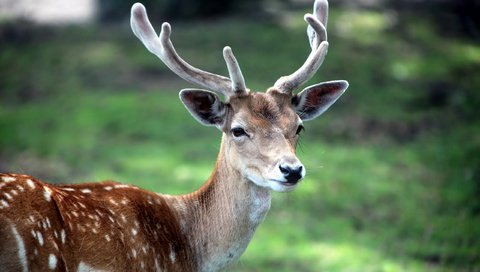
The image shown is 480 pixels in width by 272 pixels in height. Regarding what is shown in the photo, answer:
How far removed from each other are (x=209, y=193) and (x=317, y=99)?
1108 millimetres

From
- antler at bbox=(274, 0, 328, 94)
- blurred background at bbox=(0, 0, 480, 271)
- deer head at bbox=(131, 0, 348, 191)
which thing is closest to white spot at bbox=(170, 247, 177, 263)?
deer head at bbox=(131, 0, 348, 191)

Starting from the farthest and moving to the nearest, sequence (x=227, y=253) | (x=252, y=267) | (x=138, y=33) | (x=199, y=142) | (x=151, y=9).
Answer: (x=151, y=9) < (x=199, y=142) < (x=252, y=267) < (x=138, y=33) < (x=227, y=253)

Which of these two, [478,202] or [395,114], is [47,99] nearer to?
[395,114]

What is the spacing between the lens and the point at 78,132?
1159 cm

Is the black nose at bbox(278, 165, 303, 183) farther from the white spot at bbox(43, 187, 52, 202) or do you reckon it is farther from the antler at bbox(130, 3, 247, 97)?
the white spot at bbox(43, 187, 52, 202)

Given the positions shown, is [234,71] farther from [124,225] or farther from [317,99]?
[124,225]

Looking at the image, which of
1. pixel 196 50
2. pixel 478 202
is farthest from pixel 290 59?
pixel 478 202

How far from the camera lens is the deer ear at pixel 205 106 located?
575cm

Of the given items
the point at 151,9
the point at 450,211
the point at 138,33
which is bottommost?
the point at 450,211

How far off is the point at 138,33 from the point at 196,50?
807 cm

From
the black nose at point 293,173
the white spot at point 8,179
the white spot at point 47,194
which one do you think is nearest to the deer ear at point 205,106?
the black nose at point 293,173

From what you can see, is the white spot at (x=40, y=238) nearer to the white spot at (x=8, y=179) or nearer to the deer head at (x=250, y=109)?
the white spot at (x=8, y=179)

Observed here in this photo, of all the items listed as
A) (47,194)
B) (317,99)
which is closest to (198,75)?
(317,99)

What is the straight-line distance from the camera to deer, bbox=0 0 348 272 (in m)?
4.88
